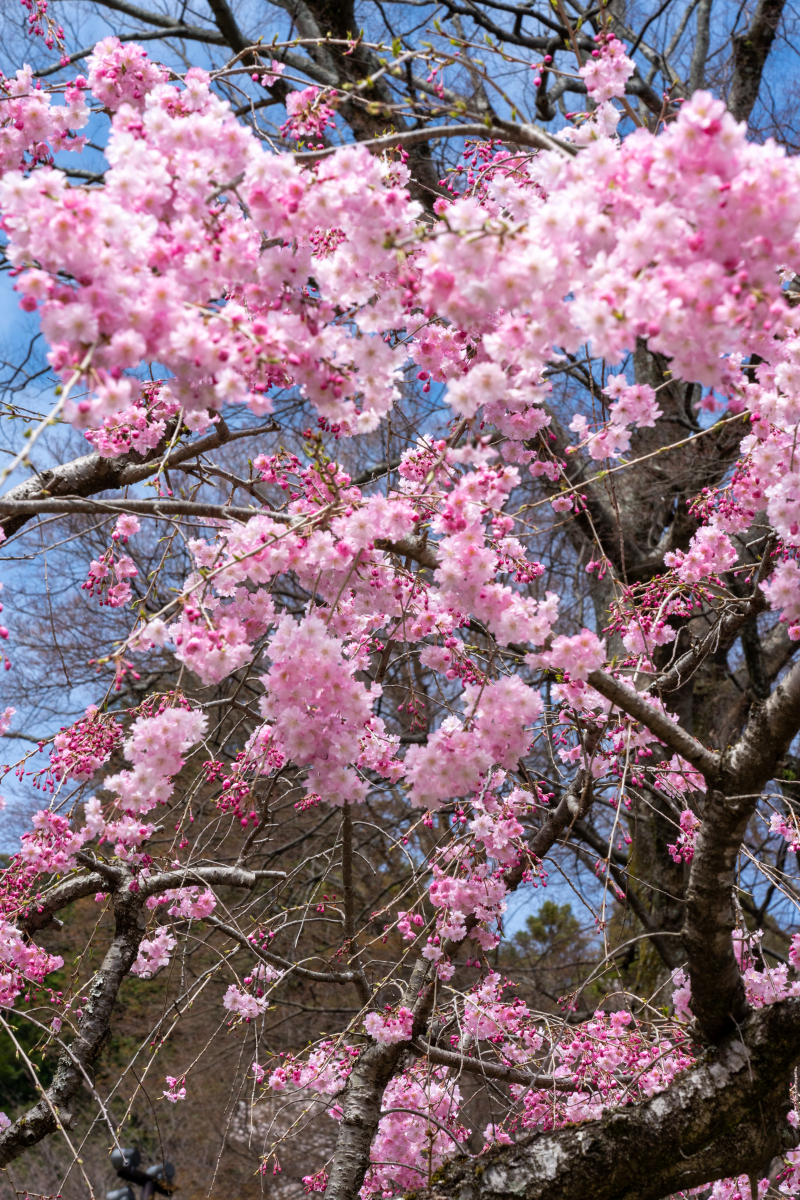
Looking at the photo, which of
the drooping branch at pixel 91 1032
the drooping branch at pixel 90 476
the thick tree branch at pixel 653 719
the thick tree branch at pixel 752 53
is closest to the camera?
the thick tree branch at pixel 653 719

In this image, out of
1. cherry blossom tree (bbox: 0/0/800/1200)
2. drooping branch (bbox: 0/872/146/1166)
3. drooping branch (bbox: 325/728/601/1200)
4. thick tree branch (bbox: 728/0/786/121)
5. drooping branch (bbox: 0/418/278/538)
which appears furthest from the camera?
thick tree branch (bbox: 728/0/786/121)

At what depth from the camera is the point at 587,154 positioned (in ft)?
5.34

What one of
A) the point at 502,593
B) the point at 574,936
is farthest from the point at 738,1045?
the point at 574,936

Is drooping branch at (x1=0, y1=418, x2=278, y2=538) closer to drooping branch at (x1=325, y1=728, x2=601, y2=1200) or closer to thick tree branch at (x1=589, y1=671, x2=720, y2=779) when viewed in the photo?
thick tree branch at (x1=589, y1=671, x2=720, y2=779)

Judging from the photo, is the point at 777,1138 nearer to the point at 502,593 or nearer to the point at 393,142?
the point at 502,593

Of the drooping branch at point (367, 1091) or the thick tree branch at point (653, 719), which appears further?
the drooping branch at point (367, 1091)

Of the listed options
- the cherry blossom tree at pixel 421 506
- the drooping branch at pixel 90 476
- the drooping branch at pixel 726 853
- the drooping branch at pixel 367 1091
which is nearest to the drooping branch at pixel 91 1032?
the cherry blossom tree at pixel 421 506

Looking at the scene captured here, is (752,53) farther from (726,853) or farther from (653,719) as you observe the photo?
(726,853)

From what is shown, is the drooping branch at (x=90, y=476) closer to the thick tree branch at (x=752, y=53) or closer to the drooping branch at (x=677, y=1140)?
the drooping branch at (x=677, y=1140)

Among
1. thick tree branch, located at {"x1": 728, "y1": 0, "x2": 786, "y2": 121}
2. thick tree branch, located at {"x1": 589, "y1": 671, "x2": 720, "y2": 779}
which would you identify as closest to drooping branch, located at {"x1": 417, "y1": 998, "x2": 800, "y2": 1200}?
thick tree branch, located at {"x1": 589, "y1": 671, "x2": 720, "y2": 779}

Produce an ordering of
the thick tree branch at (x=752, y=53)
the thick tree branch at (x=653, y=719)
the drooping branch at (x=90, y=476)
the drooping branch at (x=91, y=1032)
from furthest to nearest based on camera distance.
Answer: the thick tree branch at (x=752, y=53), the drooping branch at (x=90, y=476), the drooping branch at (x=91, y=1032), the thick tree branch at (x=653, y=719)

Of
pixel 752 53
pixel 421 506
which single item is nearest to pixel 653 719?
pixel 421 506

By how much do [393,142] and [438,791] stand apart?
1428mm

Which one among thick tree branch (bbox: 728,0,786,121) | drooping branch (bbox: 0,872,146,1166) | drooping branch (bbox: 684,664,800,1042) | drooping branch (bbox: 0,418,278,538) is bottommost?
drooping branch (bbox: 0,872,146,1166)
